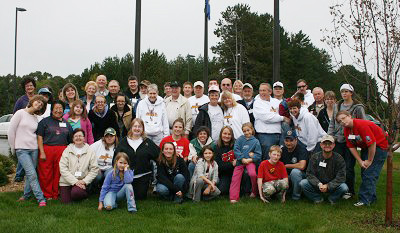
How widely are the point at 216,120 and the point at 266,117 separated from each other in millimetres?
1002

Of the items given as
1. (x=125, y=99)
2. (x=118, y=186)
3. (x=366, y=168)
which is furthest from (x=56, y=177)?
(x=366, y=168)

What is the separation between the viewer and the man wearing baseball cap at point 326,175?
7.11m

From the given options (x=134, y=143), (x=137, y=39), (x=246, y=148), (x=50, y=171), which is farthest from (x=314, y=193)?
(x=137, y=39)

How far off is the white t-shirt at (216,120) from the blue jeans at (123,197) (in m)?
2.19

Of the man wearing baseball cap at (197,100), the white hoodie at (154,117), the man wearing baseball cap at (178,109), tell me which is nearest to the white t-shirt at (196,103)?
the man wearing baseball cap at (197,100)

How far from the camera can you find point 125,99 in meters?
8.52

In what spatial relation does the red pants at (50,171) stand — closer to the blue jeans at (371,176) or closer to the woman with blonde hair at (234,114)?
the woman with blonde hair at (234,114)

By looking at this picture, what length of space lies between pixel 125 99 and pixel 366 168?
4.77m

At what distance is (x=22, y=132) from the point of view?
24.1 feet

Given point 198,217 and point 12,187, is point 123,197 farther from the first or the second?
point 12,187

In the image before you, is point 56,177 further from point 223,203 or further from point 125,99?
point 223,203

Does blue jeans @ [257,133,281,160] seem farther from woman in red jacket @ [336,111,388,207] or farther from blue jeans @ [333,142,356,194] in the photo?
woman in red jacket @ [336,111,388,207]

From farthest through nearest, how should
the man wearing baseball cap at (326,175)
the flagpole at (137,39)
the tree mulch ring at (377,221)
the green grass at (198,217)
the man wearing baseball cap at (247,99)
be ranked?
the flagpole at (137,39) < the man wearing baseball cap at (247,99) < the man wearing baseball cap at (326,175) < the tree mulch ring at (377,221) < the green grass at (198,217)

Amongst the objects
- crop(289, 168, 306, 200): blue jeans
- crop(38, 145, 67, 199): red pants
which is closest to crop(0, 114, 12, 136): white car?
crop(38, 145, 67, 199): red pants
